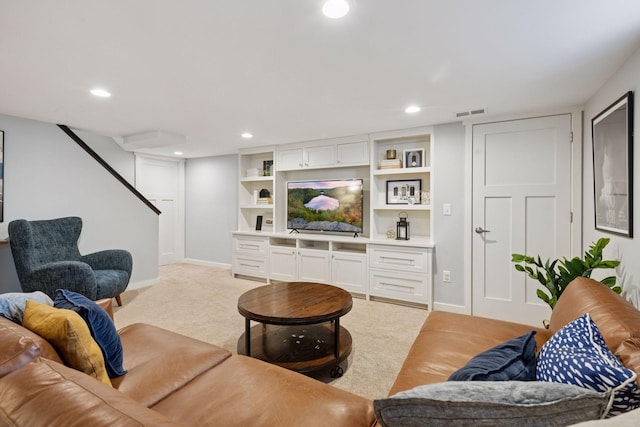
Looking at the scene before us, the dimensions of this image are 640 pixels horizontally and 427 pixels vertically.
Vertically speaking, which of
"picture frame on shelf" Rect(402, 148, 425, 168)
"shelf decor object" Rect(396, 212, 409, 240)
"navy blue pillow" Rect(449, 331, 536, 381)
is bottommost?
"navy blue pillow" Rect(449, 331, 536, 381)

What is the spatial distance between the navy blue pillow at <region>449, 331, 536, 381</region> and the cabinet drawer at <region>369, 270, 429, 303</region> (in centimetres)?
248

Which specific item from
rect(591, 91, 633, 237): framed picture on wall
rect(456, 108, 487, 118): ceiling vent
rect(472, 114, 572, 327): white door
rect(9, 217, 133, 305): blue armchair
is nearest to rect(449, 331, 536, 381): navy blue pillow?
rect(591, 91, 633, 237): framed picture on wall

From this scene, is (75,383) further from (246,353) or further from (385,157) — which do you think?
(385,157)

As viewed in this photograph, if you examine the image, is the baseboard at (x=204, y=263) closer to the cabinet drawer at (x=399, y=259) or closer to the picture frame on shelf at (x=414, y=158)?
the cabinet drawer at (x=399, y=259)

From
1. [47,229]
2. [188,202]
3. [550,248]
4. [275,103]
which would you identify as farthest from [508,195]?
[188,202]

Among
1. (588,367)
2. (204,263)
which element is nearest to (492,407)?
(588,367)

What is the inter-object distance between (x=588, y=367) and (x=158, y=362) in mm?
1598

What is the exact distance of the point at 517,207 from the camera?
3176mm

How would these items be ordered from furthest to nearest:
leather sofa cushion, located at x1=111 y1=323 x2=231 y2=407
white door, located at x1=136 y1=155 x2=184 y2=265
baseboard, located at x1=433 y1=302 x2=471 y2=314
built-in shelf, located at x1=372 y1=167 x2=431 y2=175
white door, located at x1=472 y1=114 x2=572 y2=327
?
white door, located at x1=136 y1=155 x2=184 y2=265 → built-in shelf, located at x1=372 y1=167 x2=431 y2=175 → baseboard, located at x1=433 y1=302 x2=471 y2=314 → white door, located at x1=472 y1=114 x2=572 y2=327 → leather sofa cushion, located at x1=111 y1=323 x2=231 y2=407

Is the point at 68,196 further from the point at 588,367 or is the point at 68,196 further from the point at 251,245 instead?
the point at 588,367

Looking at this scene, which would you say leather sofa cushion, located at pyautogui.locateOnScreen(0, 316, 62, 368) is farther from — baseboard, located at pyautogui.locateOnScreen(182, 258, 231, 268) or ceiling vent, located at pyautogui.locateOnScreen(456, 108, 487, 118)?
baseboard, located at pyautogui.locateOnScreen(182, 258, 231, 268)

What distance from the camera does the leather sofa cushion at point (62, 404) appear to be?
0.66m

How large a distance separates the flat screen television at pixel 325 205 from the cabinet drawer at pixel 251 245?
0.46 m

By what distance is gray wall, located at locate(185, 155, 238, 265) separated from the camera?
5.63 metres
